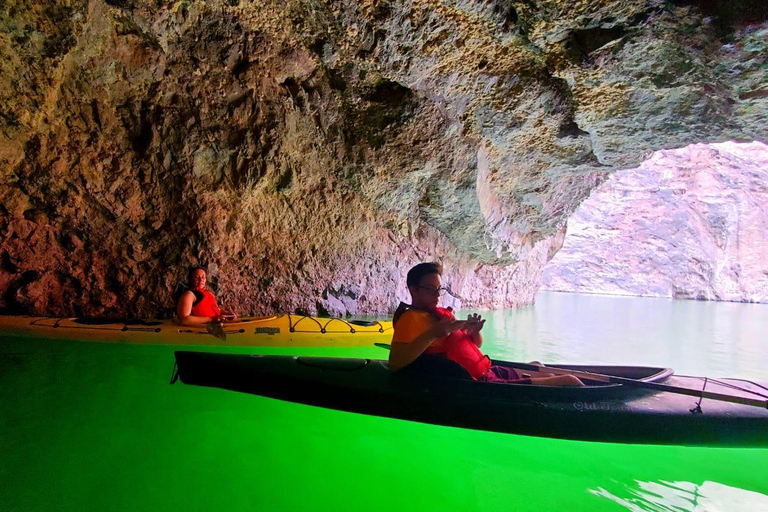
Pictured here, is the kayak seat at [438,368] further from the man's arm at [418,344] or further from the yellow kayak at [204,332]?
the yellow kayak at [204,332]

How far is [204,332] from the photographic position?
469 centimetres

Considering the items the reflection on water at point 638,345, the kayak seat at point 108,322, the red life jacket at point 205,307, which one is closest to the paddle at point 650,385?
the reflection on water at point 638,345

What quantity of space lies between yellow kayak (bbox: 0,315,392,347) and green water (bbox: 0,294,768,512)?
3.68 feet

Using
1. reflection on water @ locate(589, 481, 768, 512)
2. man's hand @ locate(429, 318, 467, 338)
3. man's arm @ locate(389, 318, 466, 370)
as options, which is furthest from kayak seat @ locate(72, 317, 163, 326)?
reflection on water @ locate(589, 481, 768, 512)

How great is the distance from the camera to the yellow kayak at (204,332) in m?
4.63

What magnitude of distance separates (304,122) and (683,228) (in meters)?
30.0

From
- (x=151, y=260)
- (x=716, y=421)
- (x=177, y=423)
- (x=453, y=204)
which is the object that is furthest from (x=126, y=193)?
(x=716, y=421)

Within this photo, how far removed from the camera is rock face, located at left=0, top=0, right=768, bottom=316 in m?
4.45

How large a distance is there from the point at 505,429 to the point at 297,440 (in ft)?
3.90

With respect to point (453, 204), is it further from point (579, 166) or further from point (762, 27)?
point (762, 27)

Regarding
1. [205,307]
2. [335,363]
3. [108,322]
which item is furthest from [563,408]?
[108,322]

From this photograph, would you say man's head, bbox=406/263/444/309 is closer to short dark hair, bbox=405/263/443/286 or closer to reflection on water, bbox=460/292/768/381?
short dark hair, bbox=405/263/443/286

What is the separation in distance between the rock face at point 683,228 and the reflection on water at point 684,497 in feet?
89.9

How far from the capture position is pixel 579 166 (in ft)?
24.7
